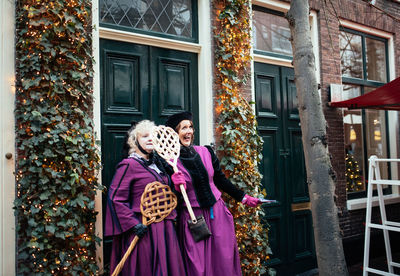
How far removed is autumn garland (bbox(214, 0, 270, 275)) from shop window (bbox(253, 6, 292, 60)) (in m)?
0.61

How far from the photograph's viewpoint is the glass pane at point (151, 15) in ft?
15.4

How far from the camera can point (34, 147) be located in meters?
3.75

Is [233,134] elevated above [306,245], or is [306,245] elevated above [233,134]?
[233,134]

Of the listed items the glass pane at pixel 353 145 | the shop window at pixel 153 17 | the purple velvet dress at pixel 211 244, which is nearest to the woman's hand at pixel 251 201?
the purple velvet dress at pixel 211 244

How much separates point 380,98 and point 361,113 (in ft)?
5.44

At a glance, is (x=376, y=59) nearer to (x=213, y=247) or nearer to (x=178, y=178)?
(x=213, y=247)

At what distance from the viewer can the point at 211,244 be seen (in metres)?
3.86

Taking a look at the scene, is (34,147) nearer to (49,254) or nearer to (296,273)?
(49,254)

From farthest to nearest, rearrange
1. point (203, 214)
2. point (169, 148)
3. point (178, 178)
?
1. point (203, 214)
2. point (169, 148)
3. point (178, 178)

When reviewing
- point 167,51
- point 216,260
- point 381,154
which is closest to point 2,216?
point 216,260

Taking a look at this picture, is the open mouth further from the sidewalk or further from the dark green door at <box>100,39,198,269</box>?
the sidewalk

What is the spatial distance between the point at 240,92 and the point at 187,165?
6.93 ft

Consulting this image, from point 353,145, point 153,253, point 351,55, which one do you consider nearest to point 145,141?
point 153,253

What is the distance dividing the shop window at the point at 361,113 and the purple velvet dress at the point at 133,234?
15.6ft
